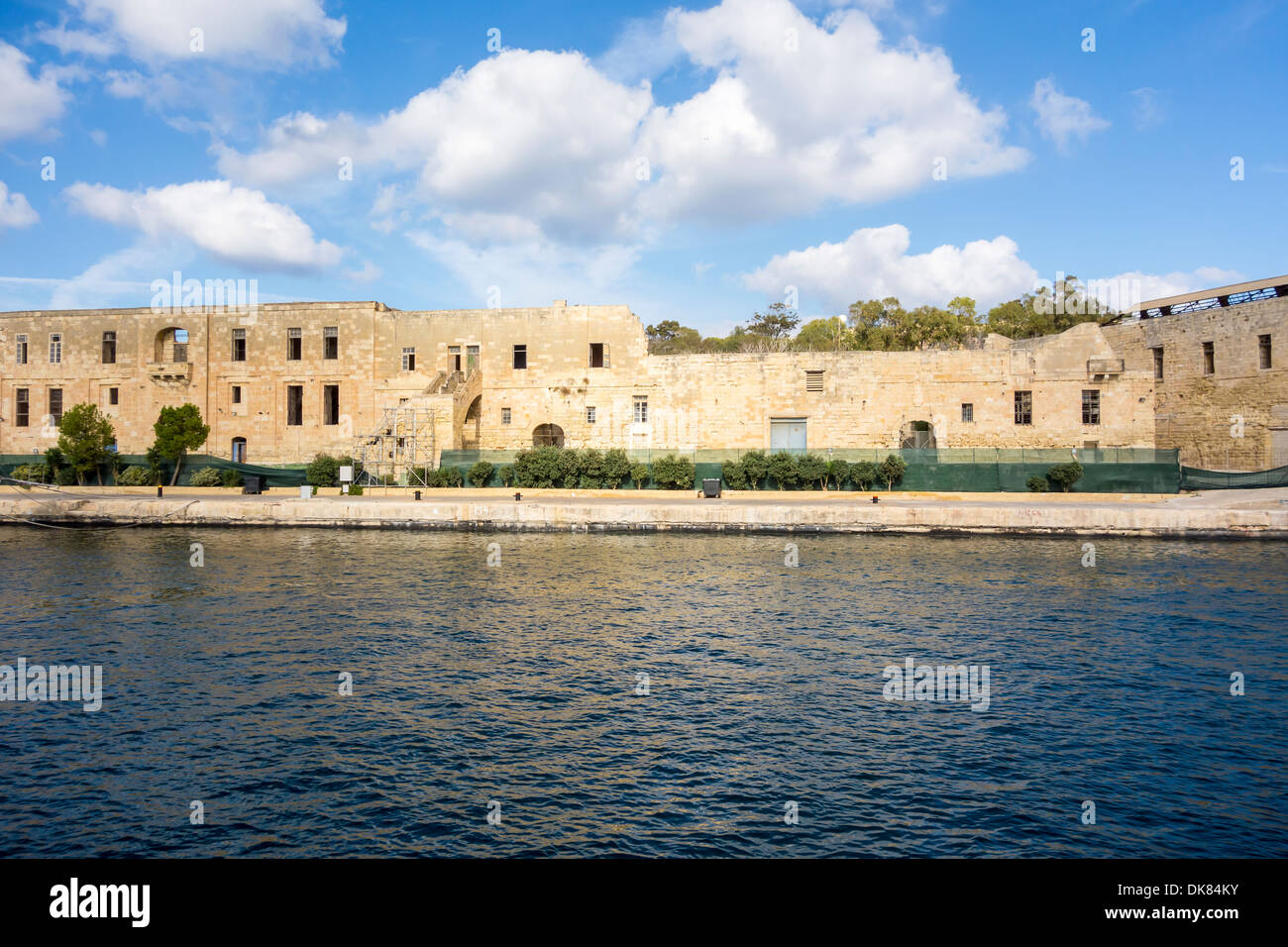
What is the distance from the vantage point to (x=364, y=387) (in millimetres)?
39375

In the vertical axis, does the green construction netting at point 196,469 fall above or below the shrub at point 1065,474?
above

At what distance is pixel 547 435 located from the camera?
39.2m

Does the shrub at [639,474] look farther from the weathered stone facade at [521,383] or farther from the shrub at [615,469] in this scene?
the weathered stone facade at [521,383]

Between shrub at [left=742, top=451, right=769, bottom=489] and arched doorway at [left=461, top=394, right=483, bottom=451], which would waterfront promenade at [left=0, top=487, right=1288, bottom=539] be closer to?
shrub at [left=742, top=451, right=769, bottom=489]

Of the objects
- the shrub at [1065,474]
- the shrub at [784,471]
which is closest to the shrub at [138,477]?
the shrub at [784,471]

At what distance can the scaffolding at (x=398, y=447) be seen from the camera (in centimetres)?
3404

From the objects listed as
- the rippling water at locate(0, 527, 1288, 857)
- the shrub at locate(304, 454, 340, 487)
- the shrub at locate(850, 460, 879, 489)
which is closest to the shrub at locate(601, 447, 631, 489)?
the shrub at locate(850, 460, 879, 489)

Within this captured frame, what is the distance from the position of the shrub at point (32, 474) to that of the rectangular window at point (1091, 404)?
148ft

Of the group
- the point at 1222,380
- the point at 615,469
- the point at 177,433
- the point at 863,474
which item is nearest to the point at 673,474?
the point at 615,469

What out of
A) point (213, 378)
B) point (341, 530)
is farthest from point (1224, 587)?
point (213, 378)

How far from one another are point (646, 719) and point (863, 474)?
22.8 metres

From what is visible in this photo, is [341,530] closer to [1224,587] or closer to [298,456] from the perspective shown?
[298,456]

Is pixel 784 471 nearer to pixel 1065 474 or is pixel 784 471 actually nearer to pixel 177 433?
pixel 1065 474

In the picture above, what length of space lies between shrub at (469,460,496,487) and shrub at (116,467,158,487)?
14.3 metres
